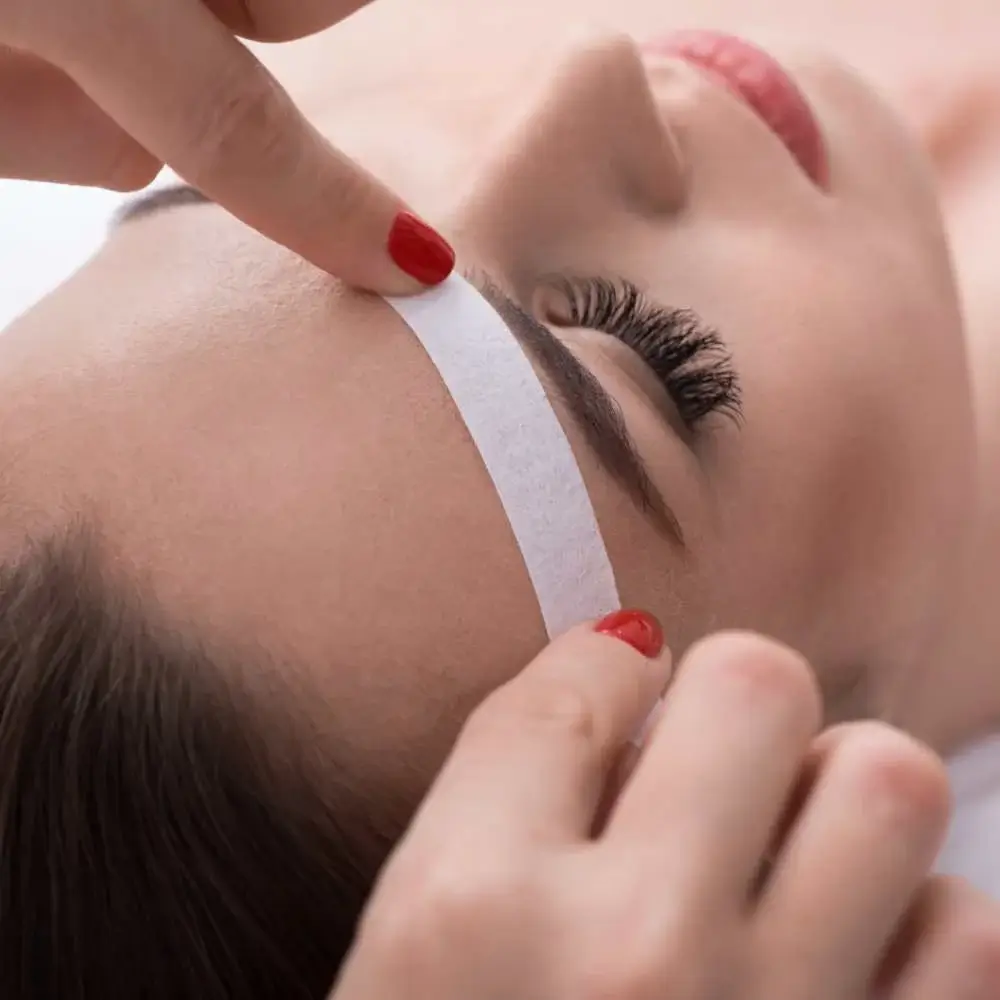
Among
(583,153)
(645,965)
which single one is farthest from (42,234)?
(645,965)

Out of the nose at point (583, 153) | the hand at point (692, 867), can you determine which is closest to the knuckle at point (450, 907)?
the hand at point (692, 867)

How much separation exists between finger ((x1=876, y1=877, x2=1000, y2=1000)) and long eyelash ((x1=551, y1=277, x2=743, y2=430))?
278 mm

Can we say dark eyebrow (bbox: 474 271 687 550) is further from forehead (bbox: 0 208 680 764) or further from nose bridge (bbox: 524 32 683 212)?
nose bridge (bbox: 524 32 683 212)

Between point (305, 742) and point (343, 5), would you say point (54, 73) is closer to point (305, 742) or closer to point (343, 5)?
point (343, 5)

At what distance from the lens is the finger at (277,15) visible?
0.54 meters

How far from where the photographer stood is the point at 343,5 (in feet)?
1.78

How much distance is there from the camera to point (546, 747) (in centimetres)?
44

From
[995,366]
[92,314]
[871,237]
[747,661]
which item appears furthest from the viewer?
[995,366]

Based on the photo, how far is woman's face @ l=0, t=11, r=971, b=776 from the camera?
521 millimetres

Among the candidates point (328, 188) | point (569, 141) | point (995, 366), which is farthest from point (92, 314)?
point (995, 366)

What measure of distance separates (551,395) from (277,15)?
0.22 meters

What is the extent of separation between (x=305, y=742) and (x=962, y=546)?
51 cm

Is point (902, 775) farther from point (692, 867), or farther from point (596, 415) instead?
point (596, 415)

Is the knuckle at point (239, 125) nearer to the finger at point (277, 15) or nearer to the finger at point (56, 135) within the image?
the finger at point (277, 15)
